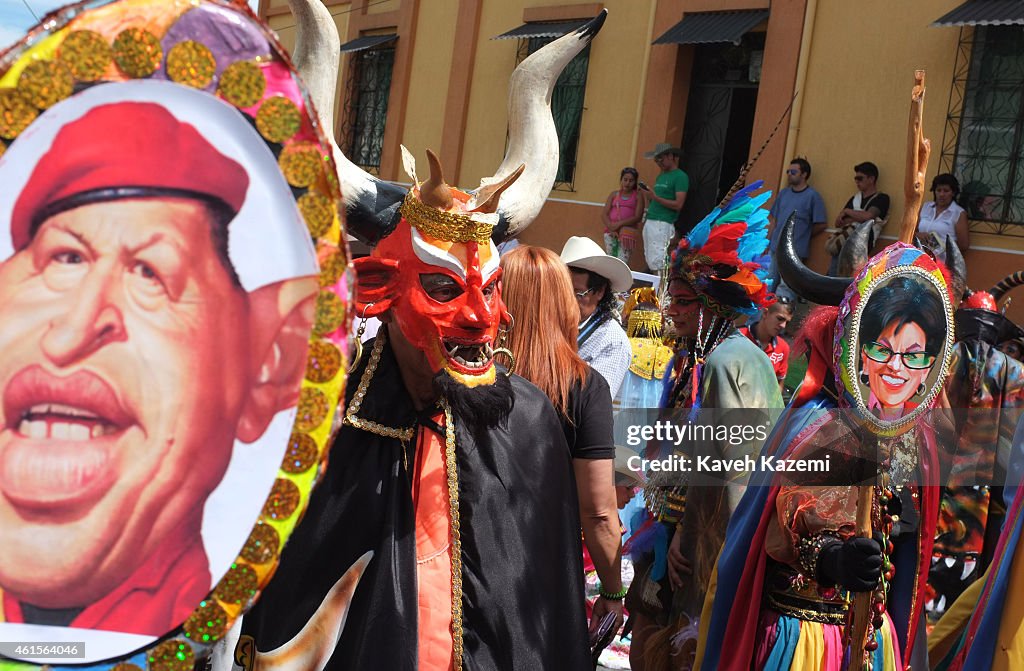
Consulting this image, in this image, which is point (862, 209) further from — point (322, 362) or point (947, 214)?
point (322, 362)

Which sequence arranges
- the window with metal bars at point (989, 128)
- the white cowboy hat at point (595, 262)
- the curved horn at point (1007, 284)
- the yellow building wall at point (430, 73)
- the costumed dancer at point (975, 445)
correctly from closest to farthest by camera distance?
the costumed dancer at point (975, 445) → the white cowboy hat at point (595, 262) → the curved horn at point (1007, 284) → the window with metal bars at point (989, 128) → the yellow building wall at point (430, 73)

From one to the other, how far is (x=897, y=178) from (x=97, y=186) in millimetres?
10160

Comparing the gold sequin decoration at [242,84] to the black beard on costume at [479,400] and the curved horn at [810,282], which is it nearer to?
the black beard on costume at [479,400]

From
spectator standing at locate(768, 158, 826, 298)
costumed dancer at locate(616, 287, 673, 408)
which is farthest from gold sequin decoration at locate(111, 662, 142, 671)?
spectator standing at locate(768, 158, 826, 298)

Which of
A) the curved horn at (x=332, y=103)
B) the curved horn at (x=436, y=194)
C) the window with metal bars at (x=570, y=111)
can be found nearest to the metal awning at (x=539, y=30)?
the window with metal bars at (x=570, y=111)

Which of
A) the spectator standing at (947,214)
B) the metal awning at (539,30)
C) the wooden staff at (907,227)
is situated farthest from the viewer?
the metal awning at (539,30)

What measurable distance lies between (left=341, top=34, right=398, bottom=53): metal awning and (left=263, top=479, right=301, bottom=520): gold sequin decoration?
1790 cm

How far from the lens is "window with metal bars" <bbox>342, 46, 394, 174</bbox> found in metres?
19.4

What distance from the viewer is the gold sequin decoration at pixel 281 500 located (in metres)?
1.47

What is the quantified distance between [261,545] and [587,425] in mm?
2110

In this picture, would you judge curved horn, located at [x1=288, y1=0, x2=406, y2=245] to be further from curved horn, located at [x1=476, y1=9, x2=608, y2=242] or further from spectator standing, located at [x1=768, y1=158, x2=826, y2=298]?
spectator standing, located at [x1=768, y1=158, x2=826, y2=298]

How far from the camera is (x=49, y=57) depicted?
135 centimetres

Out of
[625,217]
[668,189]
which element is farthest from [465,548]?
[625,217]

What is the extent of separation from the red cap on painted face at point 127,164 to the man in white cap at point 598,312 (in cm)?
362
